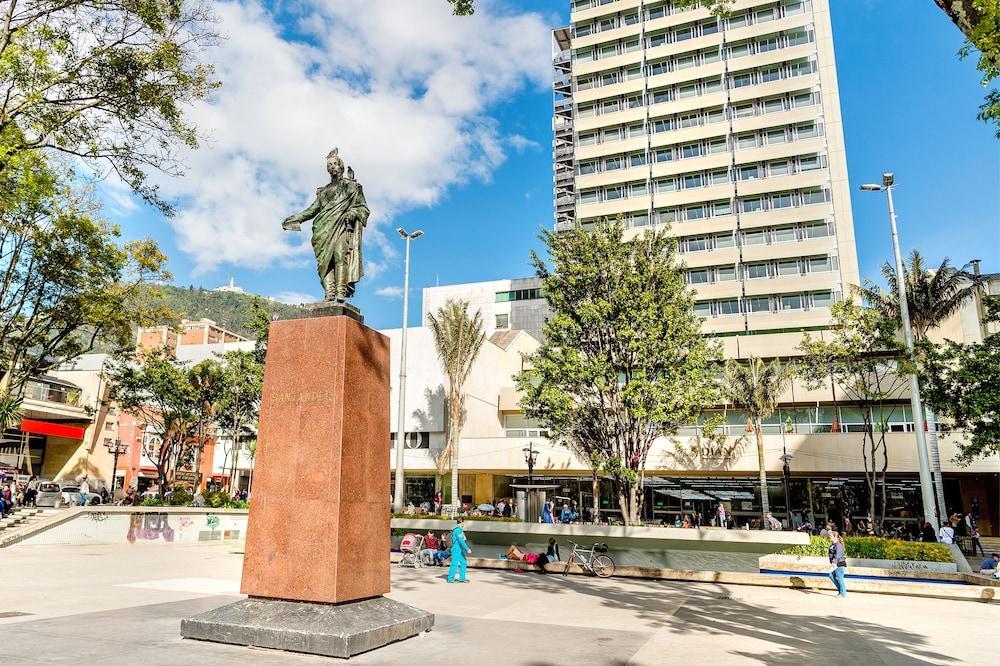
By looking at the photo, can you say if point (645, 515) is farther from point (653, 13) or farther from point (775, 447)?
point (653, 13)

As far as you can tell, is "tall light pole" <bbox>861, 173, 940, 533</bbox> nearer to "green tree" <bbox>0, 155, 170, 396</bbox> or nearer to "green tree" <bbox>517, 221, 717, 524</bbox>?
"green tree" <bbox>517, 221, 717, 524</bbox>

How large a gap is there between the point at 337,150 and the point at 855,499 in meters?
34.4

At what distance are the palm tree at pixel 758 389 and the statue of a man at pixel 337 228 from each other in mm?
24458

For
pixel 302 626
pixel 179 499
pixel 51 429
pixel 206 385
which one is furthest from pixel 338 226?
pixel 51 429

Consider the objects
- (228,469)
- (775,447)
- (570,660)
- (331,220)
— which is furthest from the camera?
(228,469)

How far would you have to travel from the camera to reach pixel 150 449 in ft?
179

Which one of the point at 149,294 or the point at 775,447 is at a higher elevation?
the point at 149,294

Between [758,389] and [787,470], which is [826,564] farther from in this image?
[758,389]

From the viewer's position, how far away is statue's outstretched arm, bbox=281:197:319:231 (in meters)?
9.25

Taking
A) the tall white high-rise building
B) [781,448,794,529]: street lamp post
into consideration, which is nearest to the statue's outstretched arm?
[781,448,794,529]: street lamp post

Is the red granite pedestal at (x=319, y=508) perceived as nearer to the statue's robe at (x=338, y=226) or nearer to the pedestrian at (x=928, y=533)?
the statue's robe at (x=338, y=226)

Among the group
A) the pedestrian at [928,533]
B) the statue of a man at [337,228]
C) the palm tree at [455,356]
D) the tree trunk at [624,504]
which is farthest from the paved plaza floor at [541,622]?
the palm tree at [455,356]

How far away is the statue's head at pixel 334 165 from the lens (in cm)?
954

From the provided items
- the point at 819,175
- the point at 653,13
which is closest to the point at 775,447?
the point at 819,175
